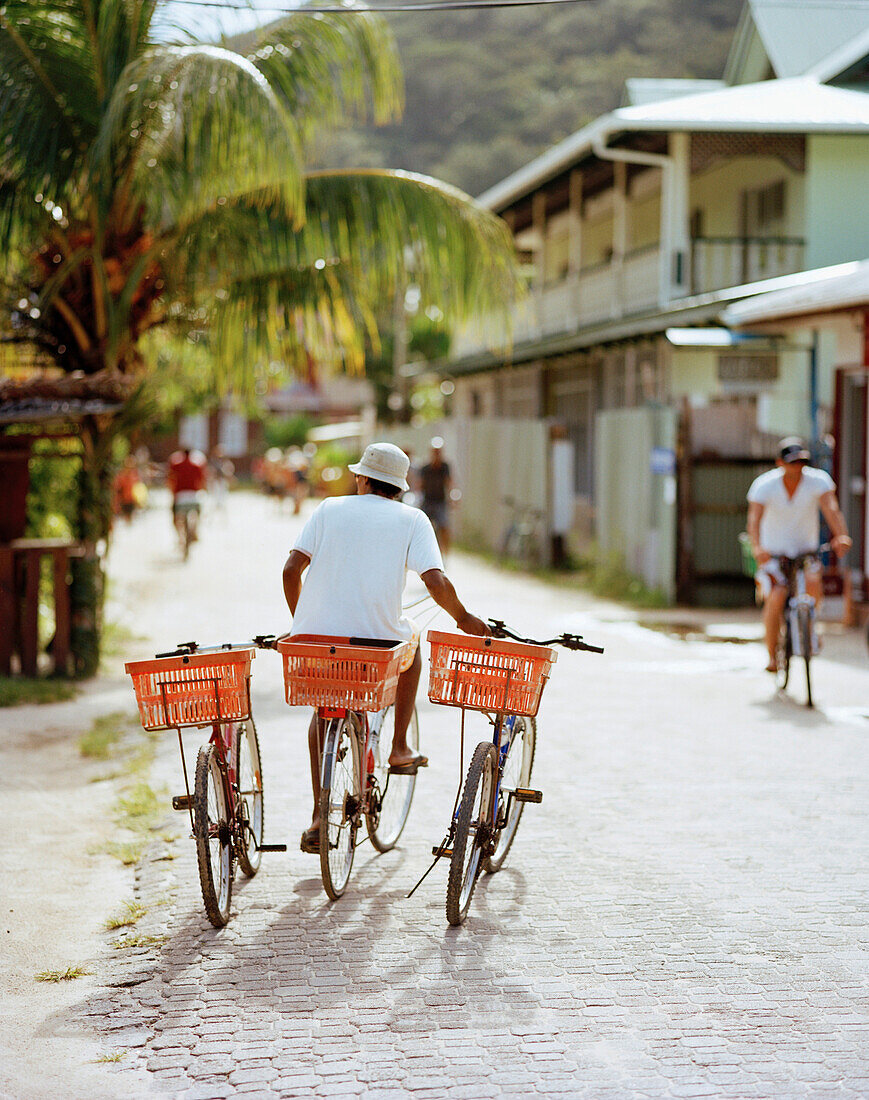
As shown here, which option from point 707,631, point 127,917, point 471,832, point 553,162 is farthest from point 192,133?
point 553,162

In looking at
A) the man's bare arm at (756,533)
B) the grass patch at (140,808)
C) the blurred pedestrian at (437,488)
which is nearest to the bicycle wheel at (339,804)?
the grass patch at (140,808)

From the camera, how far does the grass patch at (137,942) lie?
213 inches

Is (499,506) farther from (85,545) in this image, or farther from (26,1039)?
(26,1039)

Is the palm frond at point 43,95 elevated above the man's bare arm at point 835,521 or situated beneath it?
elevated above

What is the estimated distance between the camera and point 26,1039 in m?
4.52

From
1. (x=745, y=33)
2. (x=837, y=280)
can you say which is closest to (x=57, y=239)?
(x=837, y=280)

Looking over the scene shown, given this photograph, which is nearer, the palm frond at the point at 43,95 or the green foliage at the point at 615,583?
the palm frond at the point at 43,95

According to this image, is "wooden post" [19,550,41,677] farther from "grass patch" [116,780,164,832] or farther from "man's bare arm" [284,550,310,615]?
"man's bare arm" [284,550,310,615]

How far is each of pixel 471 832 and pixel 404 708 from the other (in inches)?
34.5

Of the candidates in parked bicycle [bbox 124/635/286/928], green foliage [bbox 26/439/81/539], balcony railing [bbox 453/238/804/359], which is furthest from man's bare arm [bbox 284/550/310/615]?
balcony railing [bbox 453/238/804/359]

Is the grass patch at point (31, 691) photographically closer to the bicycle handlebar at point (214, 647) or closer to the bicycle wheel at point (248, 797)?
the bicycle wheel at point (248, 797)

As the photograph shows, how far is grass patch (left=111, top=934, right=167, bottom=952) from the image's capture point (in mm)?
5398

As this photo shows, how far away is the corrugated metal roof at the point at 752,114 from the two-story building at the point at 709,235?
32 mm

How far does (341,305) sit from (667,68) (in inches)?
2370
